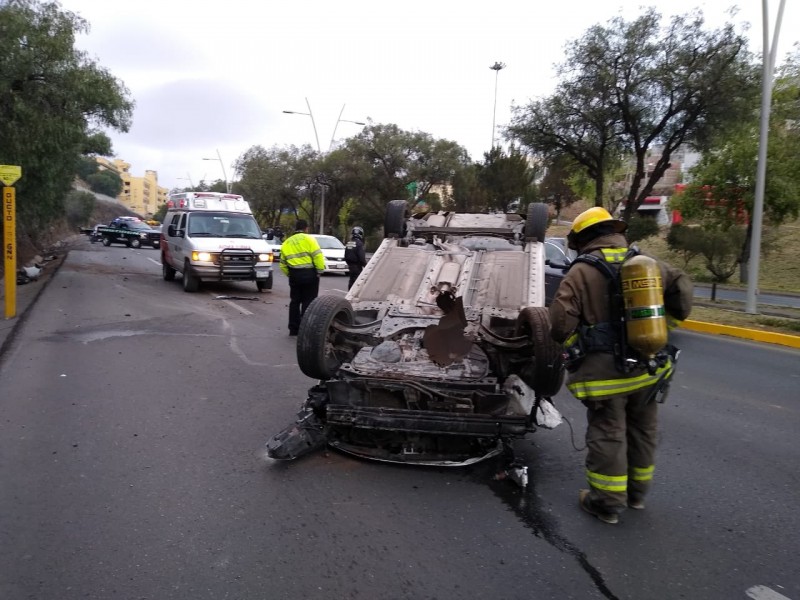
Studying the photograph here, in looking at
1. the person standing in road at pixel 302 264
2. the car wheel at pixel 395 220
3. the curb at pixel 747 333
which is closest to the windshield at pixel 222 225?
the person standing in road at pixel 302 264

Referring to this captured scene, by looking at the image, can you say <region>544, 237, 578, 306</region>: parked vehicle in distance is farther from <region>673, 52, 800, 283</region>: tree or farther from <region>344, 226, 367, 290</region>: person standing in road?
<region>673, 52, 800, 283</region>: tree

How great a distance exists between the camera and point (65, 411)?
5652 mm

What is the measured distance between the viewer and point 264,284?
15.8 meters

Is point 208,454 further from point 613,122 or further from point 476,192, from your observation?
point 476,192

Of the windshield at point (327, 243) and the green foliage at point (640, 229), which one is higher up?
the green foliage at point (640, 229)

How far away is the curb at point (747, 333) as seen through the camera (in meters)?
10.9

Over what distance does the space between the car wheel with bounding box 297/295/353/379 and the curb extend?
8.07 meters

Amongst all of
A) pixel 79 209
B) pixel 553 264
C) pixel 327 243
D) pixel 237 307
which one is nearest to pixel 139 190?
pixel 79 209

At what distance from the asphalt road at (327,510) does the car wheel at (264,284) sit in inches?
337

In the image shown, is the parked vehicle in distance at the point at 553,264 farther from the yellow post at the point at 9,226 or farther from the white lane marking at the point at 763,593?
the yellow post at the point at 9,226

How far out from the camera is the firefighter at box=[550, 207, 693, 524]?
3.75 meters

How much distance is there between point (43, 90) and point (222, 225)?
218 inches

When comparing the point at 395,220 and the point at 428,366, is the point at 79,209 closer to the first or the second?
the point at 395,220

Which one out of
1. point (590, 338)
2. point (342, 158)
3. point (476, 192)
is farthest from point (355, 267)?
point (342, 158)
